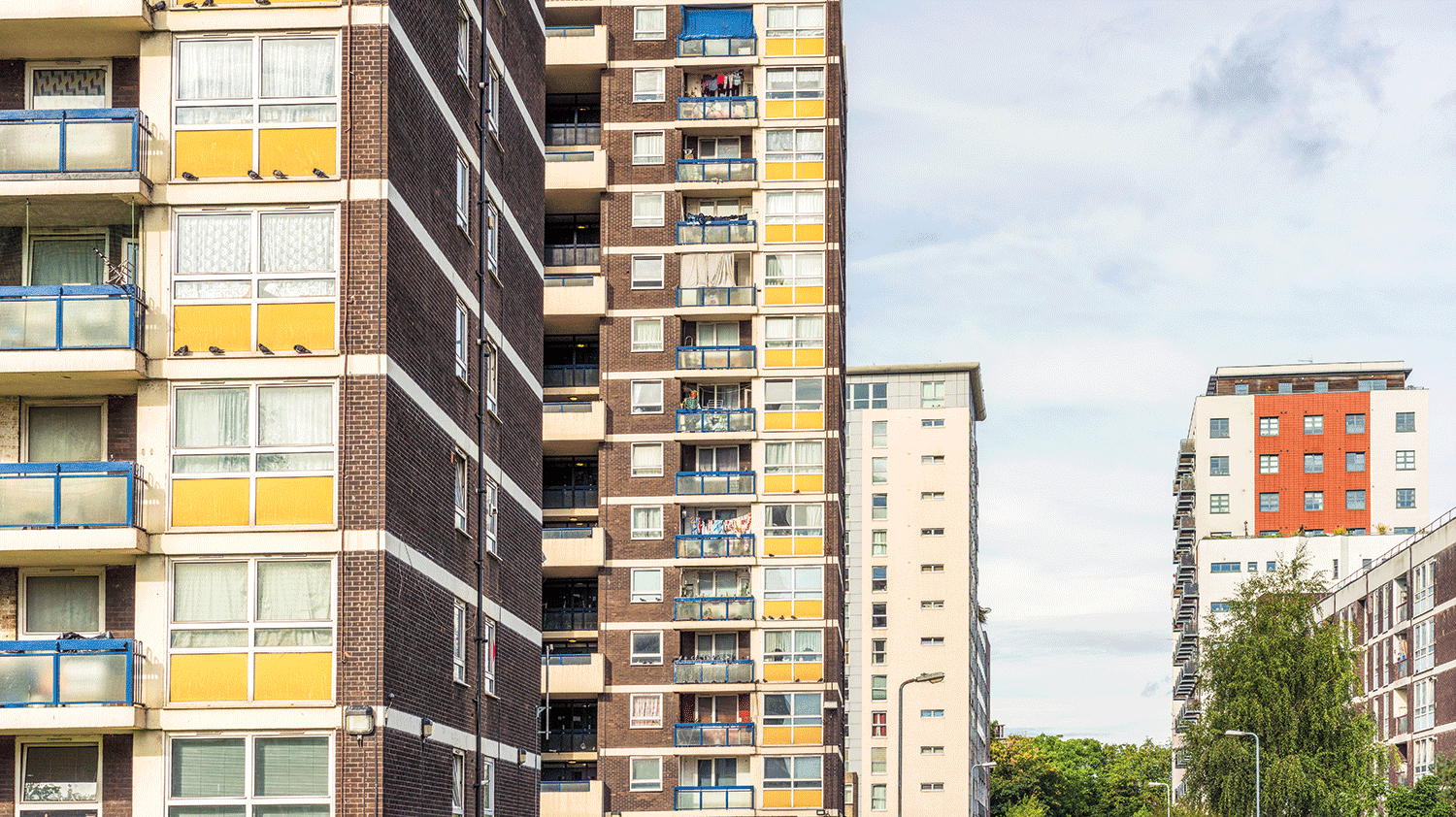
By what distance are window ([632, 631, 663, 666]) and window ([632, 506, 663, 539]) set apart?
376 centimetres

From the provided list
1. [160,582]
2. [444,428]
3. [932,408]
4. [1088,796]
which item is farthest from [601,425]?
[1088,796]

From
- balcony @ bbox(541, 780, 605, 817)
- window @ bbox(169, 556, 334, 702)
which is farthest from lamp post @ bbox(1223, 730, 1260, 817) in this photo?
window @ bbox(169, 556, 334, 702)

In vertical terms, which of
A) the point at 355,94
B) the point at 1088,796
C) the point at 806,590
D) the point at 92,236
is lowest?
the point at 1088,796

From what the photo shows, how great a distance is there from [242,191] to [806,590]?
42.4 meters

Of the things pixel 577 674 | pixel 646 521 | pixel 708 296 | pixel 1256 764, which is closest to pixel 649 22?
pixel 708 296

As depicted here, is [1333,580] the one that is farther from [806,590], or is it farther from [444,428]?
[444,428]

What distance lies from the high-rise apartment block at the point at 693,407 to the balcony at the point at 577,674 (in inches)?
3.2

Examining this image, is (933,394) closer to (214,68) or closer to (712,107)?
(712,107)

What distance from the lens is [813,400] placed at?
6838 cm

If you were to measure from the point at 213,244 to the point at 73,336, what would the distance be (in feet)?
8.53

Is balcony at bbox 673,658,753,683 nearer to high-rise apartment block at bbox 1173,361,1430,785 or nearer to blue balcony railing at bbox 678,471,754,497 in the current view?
blue balcony railing at bbox 678,471,754,497

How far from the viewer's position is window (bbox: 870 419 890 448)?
13175 cm

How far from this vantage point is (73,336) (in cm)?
2731

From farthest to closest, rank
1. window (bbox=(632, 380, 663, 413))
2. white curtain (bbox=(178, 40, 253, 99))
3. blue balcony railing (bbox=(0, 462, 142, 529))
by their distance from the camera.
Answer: window (bbox=(632, 380, 663, 413)) < white curtain (bbox=(178, 40, 253, 99)) < blue balcony railing (bbox=(0, 462, 142, 529))
